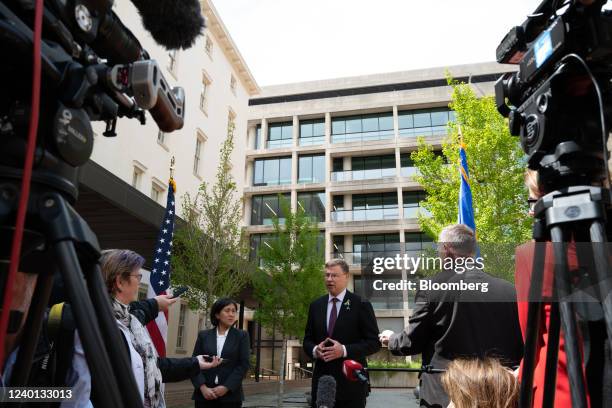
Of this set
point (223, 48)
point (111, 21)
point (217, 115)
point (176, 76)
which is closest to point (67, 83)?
point (111, 21)

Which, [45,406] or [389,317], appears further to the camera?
[389,317]

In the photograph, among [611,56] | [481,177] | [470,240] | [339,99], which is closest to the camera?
[611,56]

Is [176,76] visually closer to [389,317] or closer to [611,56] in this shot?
[611,56]

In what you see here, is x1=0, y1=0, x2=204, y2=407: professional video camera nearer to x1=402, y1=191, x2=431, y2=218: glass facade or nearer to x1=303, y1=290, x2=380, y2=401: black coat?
x1=303, y1=290, x2=380, y2=401: black coat

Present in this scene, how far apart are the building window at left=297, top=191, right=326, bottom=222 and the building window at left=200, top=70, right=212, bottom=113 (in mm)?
17160

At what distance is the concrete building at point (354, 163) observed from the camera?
36.1 meters

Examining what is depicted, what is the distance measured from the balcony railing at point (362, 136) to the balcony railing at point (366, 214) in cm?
639

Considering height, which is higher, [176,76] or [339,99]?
[339,99]

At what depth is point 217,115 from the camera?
23172 millimetres

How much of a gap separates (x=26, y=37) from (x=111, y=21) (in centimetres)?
36

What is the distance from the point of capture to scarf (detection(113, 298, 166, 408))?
8.93ft

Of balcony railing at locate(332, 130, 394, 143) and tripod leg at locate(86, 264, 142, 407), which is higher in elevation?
balcony railing at locate(332, 130, 394, 143)

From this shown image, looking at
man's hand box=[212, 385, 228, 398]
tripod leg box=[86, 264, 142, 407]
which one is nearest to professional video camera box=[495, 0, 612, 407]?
tripod leg box=[86, 264, 142, 407]

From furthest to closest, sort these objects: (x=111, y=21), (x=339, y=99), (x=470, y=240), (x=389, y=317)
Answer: (x=339, y=99) < (x=389, y=317) < (x=470, y=240) < (x=111, y=21)
